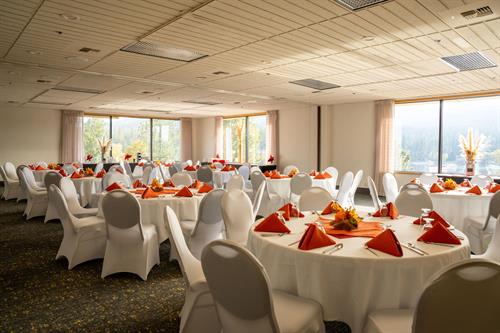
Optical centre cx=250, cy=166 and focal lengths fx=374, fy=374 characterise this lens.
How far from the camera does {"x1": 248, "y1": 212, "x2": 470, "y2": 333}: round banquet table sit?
7.36ft

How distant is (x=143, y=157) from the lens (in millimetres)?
17078

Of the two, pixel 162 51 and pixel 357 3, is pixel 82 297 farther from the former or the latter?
pixel 357 3

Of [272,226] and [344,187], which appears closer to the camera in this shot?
[272,226]

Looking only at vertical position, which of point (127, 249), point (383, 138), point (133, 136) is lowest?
point (127, 249)

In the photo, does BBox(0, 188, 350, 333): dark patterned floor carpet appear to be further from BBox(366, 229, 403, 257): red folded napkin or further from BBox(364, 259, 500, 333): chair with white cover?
BBox(364, 259, 500, 333): chair with white cover

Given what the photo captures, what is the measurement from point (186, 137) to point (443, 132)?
1140cm

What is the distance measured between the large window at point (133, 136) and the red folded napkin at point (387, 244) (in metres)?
13.8

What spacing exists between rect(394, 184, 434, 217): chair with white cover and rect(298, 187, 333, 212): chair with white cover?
887 mm

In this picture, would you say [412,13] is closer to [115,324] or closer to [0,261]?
[115,324]

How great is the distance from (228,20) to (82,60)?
3.15 m

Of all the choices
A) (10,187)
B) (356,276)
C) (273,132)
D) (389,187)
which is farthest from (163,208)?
(273,132)

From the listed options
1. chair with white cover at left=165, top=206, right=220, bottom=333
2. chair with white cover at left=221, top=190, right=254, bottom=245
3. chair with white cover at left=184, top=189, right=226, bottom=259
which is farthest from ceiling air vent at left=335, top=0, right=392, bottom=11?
chair with white cover at left=165, top=206, right=220, bottom=333

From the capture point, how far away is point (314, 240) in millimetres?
2490

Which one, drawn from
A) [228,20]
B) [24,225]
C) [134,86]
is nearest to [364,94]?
[134,86]
